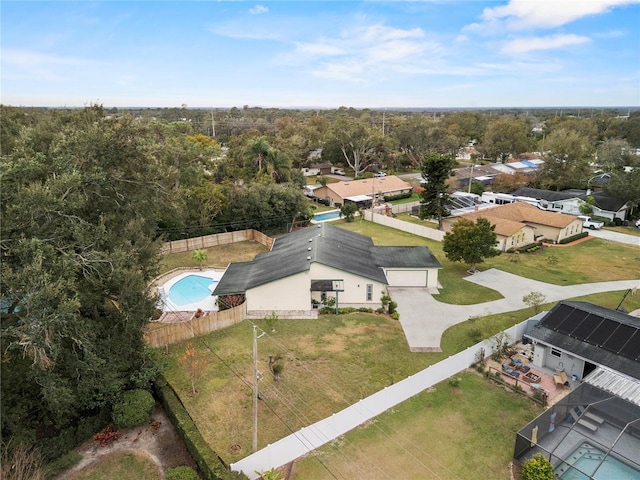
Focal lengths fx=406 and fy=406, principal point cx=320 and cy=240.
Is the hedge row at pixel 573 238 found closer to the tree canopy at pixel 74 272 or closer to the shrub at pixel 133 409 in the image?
the tree canopy at pixel 74 272

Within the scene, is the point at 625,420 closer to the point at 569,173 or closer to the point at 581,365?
the point at 581,365

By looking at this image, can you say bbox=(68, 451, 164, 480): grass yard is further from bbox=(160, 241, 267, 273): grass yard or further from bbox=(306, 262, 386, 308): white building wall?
bbox=(160, 241, 267, 273): grass yard

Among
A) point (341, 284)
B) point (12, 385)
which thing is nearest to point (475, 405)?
point (341, 284)

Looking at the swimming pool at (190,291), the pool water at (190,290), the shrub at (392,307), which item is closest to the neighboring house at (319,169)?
the swimming pool at (190,291)

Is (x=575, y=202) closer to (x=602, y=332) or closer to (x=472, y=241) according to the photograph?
(x=472, y=241)

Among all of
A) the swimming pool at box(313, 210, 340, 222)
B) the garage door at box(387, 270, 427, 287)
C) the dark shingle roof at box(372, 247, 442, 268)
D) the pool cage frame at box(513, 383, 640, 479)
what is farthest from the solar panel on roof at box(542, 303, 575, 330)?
the swimming pool at box(313, 210, 340, 222)
